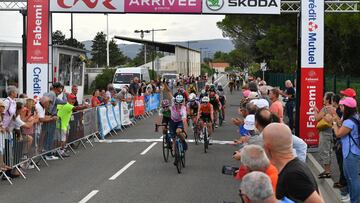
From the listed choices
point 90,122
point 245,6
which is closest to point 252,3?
point 245,6

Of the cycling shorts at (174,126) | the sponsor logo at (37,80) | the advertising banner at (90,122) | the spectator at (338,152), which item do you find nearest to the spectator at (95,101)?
the advertising banner at (90,122)

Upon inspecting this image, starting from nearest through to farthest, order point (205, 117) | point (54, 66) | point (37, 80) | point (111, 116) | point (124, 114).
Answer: point (205, 117) → point (37, 80) → point (111, 116) → point (124, 114) → point (54, 66)

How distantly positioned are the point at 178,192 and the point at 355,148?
3.37 m

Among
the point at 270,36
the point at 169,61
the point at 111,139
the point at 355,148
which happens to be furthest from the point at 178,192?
the point at 169,61

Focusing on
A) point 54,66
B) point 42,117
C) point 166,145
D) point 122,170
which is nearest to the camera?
point 122,170

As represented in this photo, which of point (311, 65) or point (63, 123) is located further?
point (311, 65)

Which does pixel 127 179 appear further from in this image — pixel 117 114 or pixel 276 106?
pixel 117 114

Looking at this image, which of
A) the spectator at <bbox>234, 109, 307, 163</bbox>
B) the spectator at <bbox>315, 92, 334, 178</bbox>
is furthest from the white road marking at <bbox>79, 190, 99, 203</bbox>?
the spectator at <bbox>234, 109, 307, 163</bbox>

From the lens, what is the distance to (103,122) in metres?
19.5

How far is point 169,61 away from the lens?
11688cm

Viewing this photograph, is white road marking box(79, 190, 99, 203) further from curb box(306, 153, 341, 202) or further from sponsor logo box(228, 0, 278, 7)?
sponsor logo box(228, 0, 278, 7)

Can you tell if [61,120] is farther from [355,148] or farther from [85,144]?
[355,148]

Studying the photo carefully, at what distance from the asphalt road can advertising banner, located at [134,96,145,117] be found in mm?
10011

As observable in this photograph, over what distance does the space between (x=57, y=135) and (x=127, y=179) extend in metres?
3.88
